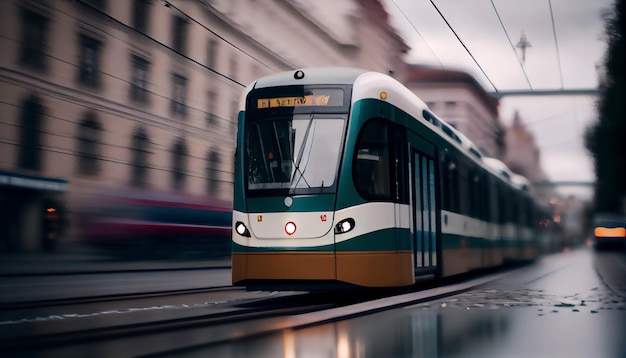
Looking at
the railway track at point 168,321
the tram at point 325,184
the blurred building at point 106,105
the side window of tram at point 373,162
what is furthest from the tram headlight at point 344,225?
the blurred building at point 106,105

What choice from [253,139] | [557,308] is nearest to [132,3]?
[253,139]

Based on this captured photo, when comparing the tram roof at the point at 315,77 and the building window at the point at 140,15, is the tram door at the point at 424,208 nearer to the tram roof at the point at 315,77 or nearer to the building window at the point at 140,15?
the tram roof at the point at 315,77

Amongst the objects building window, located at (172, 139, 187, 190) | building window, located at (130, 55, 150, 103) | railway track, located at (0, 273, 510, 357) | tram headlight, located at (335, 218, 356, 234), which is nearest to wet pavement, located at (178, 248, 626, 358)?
railway track, located at (0, 273, 510, 357)

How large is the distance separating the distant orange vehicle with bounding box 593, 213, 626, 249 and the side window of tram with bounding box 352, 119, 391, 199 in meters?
52.0

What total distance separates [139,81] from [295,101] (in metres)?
12.1

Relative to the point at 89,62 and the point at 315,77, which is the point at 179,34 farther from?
the point at 315,77

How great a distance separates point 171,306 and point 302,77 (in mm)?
3703

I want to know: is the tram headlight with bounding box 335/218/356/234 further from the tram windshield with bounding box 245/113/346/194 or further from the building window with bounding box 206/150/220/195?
the building window with bounding box 206/150/220/195

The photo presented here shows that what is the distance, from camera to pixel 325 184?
11.5 metres

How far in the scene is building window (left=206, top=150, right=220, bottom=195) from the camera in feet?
82.0

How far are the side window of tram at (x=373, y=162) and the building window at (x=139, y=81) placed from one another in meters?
12.2

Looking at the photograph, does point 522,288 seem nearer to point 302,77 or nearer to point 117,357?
point 302,77

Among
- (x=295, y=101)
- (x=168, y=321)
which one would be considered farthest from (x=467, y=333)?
(x=295, y=101)

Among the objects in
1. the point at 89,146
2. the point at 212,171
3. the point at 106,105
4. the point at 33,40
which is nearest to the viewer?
the point at 89,146
